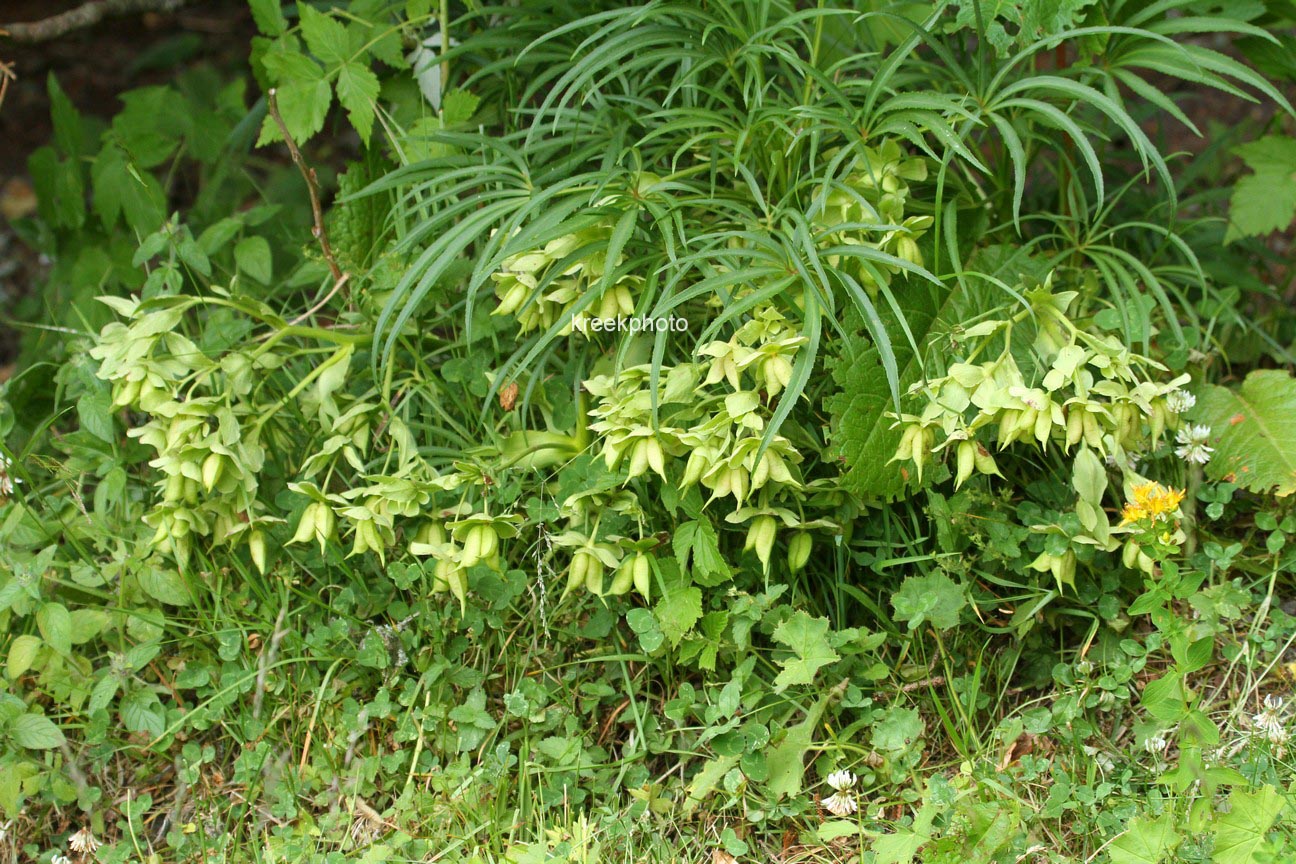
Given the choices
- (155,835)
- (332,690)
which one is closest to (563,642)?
(332,690)

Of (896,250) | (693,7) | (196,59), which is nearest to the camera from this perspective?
(896,250)

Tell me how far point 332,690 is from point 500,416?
0.53 metres

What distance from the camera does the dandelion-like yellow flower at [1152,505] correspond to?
1.59 metres

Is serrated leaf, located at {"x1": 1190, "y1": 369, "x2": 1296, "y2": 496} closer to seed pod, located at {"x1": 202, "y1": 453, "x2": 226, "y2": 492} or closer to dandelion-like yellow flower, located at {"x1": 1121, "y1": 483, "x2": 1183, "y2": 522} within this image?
dandelion-like yellow flower, located at {"x1": 1121, "y1": 483, "x2": 1183, "y2": 522}

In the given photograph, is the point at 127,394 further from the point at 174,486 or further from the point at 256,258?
the point at 256,258

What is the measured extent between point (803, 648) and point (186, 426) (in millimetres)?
954

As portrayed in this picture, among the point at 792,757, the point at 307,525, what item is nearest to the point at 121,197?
the point at 307,525

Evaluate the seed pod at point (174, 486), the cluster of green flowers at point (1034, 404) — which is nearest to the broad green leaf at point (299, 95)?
the seed pod at point (174, 486)

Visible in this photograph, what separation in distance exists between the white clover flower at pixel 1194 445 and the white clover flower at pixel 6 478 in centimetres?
184

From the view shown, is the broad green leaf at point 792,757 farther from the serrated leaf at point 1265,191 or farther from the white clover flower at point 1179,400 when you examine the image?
the serrated leaf at point 1265,191

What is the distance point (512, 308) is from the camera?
181cm

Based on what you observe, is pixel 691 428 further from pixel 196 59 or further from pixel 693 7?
pixel 196 59

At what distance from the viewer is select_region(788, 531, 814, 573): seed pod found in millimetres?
1764

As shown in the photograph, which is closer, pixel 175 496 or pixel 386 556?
pixel 175 496
